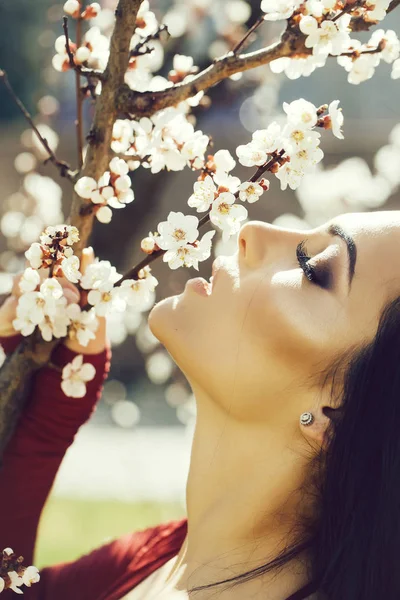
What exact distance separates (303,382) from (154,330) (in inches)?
10.0

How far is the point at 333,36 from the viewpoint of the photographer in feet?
3.28

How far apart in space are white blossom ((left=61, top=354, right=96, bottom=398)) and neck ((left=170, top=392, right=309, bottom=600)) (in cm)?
20

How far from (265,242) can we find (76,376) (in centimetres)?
40

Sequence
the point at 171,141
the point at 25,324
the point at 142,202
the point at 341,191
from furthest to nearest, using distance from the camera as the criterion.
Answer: the point at 341,191 → the point at 142,202 → the point at 171,141 → the point at 25,324

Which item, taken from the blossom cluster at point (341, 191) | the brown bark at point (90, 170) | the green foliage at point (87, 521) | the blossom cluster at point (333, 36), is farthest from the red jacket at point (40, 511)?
the blossom cluster at point (341, 191)

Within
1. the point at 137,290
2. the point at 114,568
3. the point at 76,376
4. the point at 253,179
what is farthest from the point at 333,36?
the point at 114,568

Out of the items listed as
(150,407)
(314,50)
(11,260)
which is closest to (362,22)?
(314,50)

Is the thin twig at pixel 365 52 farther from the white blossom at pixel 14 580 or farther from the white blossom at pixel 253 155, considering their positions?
the white blossom at pixel 14 580

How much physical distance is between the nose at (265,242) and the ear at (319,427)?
0.24 meters

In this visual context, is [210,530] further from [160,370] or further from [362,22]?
[160,370]

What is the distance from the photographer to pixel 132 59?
3.92ft

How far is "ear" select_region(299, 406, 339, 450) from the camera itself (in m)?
1.08

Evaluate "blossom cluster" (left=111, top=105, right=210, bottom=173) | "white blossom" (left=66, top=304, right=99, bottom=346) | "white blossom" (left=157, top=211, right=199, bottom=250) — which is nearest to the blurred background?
"blossom cluster" (left=111, top=105, right=210, bottom=173)

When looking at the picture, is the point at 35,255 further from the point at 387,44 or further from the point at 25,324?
the point at 387,44
